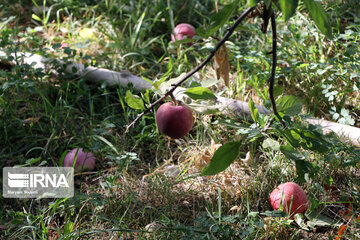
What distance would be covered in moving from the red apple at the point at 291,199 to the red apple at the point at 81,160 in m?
1.02

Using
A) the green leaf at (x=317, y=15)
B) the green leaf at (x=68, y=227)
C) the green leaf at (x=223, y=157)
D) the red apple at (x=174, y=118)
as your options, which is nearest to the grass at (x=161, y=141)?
the green leaf at (x=68, y=227)

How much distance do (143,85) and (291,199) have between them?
130cm

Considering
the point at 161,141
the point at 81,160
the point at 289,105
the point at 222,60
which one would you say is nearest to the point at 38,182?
the point at 81,160

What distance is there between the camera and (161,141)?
7.77 ft

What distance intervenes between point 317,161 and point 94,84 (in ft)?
5.24

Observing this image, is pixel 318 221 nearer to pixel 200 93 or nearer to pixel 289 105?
pixel 289 105

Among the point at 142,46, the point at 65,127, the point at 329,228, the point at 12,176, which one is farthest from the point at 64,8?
the point at 329,228

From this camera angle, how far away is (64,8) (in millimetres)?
3457

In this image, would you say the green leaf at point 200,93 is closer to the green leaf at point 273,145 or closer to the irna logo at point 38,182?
the green leaf at point 273,145

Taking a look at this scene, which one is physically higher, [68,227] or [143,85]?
[143,85]

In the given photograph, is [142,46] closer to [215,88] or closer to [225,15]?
[215,88]

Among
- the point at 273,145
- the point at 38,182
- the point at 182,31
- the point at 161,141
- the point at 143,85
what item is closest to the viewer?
the point at 273,145

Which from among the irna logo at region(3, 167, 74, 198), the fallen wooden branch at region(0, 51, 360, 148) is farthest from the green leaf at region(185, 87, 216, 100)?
the irna logo at region(3, 167, 74, 198)

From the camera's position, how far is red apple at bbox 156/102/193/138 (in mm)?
1837
